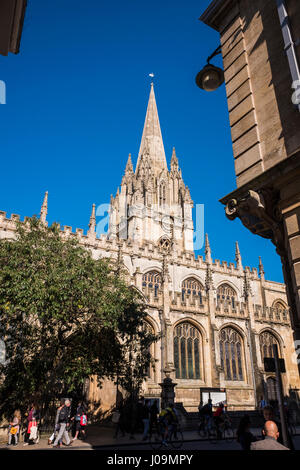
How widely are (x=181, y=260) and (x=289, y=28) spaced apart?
31.6 metres

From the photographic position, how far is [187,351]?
85.1 ft

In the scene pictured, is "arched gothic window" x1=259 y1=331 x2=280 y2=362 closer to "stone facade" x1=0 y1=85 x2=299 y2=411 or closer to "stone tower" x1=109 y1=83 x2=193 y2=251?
"stone facade" x1=0 y1=85 x2=299 y2=411

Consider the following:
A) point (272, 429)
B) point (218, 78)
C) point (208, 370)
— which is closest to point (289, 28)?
point (218, 78)

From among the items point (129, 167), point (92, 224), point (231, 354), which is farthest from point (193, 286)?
point (129, 167)

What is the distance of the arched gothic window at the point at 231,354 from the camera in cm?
2711

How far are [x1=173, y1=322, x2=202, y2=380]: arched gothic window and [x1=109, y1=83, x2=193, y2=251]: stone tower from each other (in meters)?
13.4

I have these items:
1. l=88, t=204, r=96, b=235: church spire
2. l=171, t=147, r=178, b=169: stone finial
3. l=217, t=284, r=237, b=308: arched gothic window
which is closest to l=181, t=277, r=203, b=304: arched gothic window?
l=217, t=284, r=237, b=308: arched gothic window

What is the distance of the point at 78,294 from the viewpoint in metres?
14.3

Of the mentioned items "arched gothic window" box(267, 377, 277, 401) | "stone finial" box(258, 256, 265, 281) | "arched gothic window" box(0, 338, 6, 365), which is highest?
"stone finial" box(258, 256, 265, 281)

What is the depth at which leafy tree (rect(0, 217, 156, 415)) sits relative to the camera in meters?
13.2

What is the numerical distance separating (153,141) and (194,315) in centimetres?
3742

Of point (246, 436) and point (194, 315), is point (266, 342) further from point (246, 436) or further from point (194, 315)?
point (246, 436)

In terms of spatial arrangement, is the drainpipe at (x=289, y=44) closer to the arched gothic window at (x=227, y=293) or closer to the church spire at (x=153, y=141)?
the arched gothic window at (x=227, y=293)

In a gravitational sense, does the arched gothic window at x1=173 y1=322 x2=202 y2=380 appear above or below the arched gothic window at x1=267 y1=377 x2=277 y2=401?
above
